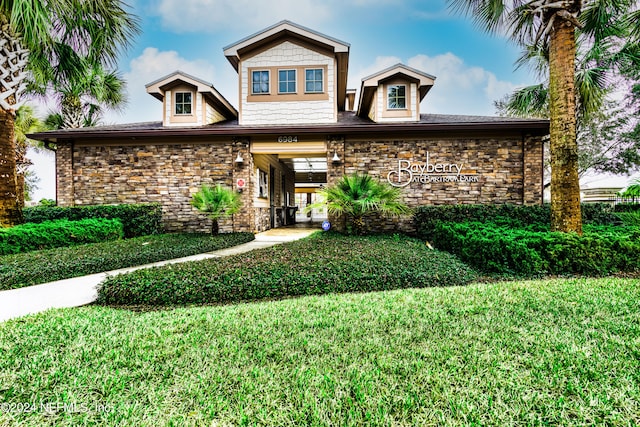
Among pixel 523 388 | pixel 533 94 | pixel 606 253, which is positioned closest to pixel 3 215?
pixel 523 388

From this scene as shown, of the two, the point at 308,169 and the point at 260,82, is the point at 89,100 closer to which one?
the point at 260,82

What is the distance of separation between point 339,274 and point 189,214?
7154 mm

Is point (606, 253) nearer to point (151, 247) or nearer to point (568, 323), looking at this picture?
point (568, 323)

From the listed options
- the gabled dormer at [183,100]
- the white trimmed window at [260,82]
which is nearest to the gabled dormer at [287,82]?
the white trimmed window at [260,82]

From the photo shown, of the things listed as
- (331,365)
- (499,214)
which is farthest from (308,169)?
(331,365)

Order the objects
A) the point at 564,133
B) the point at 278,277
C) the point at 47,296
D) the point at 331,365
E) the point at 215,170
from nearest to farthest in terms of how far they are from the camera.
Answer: the point at 331,365 → the point at 47,296 → the point at 278,277 → the point at 564,133 → the point at 215,170

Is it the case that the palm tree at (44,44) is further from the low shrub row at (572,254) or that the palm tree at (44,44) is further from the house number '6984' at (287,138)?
the low shrub row at (572,254)

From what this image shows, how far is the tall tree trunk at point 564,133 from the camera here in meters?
5.50

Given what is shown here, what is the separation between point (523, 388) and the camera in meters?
1.78

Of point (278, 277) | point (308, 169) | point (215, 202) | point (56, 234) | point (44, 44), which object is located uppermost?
point (44, 44)

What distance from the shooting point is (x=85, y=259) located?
507 cm

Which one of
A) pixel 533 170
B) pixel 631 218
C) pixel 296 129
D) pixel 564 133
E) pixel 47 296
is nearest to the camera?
pixel 47 296

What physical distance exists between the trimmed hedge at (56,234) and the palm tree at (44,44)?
155 cm

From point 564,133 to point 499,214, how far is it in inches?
121
